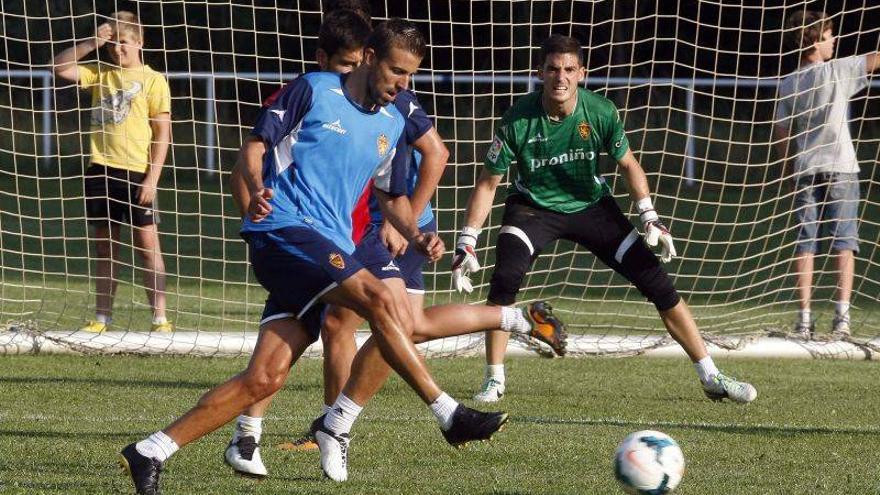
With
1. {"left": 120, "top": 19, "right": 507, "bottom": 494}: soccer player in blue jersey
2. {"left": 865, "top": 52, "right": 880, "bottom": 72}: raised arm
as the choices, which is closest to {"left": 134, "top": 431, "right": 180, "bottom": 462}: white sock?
{"left": 120, "top": 19, "right": 507, "bottom": 494}: soccer player in blue jersey

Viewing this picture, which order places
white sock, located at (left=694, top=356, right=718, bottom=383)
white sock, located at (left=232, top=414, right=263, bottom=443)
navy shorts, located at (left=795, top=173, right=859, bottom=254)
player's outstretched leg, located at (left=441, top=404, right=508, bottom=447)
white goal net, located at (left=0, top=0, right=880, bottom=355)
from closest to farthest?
player's outstretched leg, located at (left=441, top=404, right=508, bottom=447), white sock, located at (left=232, top=414, right=263, bottom=443), white sock, located at (left=694, top=356, right=718, bottom=383), navy shorts, located at (left=795, top=173, right=859, bottom=254), white goal net, located at (left=0, top=0, right=880, bottom=355)

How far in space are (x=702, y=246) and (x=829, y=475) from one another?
9.53 m

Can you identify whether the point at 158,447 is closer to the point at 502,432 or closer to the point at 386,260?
the point at 386,260

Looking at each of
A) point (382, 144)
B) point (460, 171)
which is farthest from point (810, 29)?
point (460, 171)

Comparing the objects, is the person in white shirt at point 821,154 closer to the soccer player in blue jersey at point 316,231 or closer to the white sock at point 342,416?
the white sock at point 342,416

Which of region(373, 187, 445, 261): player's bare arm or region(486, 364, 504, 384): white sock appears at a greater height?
region(373, 187, 445, 261): player's bare arm

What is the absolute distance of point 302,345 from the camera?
17.2ft

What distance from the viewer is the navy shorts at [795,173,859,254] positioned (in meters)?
10.0

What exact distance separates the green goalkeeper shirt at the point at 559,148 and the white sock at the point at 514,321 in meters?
1.59

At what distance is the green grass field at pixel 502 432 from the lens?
5.44m

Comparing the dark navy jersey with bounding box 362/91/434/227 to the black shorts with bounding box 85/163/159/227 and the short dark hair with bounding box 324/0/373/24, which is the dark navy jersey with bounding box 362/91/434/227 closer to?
the short dark hair with bounding box 324/0/373/24

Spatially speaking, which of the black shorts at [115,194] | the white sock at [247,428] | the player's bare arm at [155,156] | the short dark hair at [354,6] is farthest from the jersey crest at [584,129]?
the black shorts at [115,194]

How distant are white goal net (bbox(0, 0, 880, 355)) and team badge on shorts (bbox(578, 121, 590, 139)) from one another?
2.25m

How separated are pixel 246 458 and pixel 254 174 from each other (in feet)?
3.51
